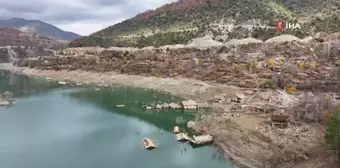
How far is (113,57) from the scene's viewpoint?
86.9 meters

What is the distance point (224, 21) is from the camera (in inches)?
3725

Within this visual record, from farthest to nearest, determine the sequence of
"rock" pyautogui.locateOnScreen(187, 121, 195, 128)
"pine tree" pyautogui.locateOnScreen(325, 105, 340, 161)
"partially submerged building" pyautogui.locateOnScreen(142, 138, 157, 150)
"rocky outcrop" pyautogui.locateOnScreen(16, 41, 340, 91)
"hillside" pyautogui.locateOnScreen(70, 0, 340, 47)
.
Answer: "hillside" pyautogui.locateOnScreen(70, 0, 340, 47) < "rocky outcrop" pyautogui.locateOnScreen(16, 41, 340, 91) < "rock" pyautogui.locateOnScreen(187, 121, 195, 128) < "partially submerged building" pyautogui.locateOnScreen(142, 138, 157, 150) < "pine tree" pyautogui.locateOnScreen(325, 105, 340, 161)

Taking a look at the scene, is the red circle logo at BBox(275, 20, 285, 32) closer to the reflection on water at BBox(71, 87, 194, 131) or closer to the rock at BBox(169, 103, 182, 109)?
the reflection on water at BBox(71, 87, 194, 131)

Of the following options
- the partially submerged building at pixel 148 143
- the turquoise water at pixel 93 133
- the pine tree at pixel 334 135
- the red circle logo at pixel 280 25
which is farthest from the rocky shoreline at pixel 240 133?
the red circle logo at pixel 280 25

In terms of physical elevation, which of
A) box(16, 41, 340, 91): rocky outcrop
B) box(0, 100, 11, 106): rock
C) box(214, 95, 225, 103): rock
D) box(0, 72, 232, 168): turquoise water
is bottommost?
box(0, 72, 232, 168): turquoise water

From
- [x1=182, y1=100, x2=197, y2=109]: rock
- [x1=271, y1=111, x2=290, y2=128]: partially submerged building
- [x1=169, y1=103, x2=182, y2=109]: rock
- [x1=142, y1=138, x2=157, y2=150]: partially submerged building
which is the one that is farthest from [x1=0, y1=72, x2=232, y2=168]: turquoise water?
[x1=271, y1=111, x2=290, y2=128]: partially submerged building

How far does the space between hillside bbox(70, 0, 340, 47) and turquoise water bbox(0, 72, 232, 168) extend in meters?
36.0

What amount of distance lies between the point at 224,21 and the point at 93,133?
211 ft

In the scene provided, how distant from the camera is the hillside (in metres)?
84.9

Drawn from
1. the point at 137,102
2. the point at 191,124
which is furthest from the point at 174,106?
the point at 191,124

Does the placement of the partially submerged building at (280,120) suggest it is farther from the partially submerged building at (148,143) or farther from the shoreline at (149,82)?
the partially submerged building at (148,143)

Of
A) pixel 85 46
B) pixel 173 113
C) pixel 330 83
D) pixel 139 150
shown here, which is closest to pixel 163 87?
pixel 173 113

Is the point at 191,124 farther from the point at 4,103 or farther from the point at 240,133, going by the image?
the point at 4,103

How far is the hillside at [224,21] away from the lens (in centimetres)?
8488
